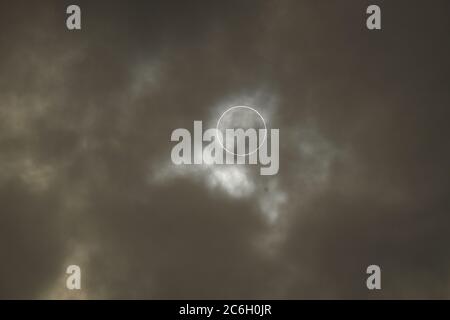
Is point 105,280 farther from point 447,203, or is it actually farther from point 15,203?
point 447,203

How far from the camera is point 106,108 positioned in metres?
40.5

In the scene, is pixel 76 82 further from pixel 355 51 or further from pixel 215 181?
pixel 355 51

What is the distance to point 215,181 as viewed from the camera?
39.6 meters

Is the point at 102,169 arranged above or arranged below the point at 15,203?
above
